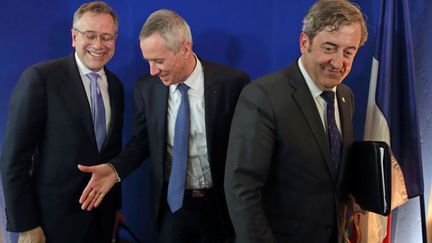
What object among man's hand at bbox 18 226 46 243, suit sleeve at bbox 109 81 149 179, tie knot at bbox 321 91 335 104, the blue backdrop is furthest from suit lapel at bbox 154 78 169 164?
tie knot at bbox 321 91 335 104

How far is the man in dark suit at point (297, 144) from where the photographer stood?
1271mm

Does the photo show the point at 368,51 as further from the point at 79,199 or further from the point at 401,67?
the point at 79,199

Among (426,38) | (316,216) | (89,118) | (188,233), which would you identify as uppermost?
(426,38)

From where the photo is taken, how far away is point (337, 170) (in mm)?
1386

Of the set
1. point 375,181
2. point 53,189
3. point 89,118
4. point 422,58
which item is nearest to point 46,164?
point 53,189

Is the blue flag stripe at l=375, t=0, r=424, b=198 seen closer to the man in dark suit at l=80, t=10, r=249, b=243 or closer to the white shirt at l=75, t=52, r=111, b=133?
the man in dark suit at l=80, t=10, r=249, b=243

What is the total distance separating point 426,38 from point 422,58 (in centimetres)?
10

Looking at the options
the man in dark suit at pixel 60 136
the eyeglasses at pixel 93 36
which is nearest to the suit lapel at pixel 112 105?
the man in dark suit at pixel 60 136

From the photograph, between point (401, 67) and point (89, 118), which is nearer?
point (89, 118)

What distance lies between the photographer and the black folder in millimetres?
1413

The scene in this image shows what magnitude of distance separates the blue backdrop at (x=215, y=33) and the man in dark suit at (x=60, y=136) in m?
0.44

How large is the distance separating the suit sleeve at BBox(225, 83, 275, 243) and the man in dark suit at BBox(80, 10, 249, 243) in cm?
43

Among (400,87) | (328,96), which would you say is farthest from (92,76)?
(400,87)

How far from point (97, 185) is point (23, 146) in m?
0.32
